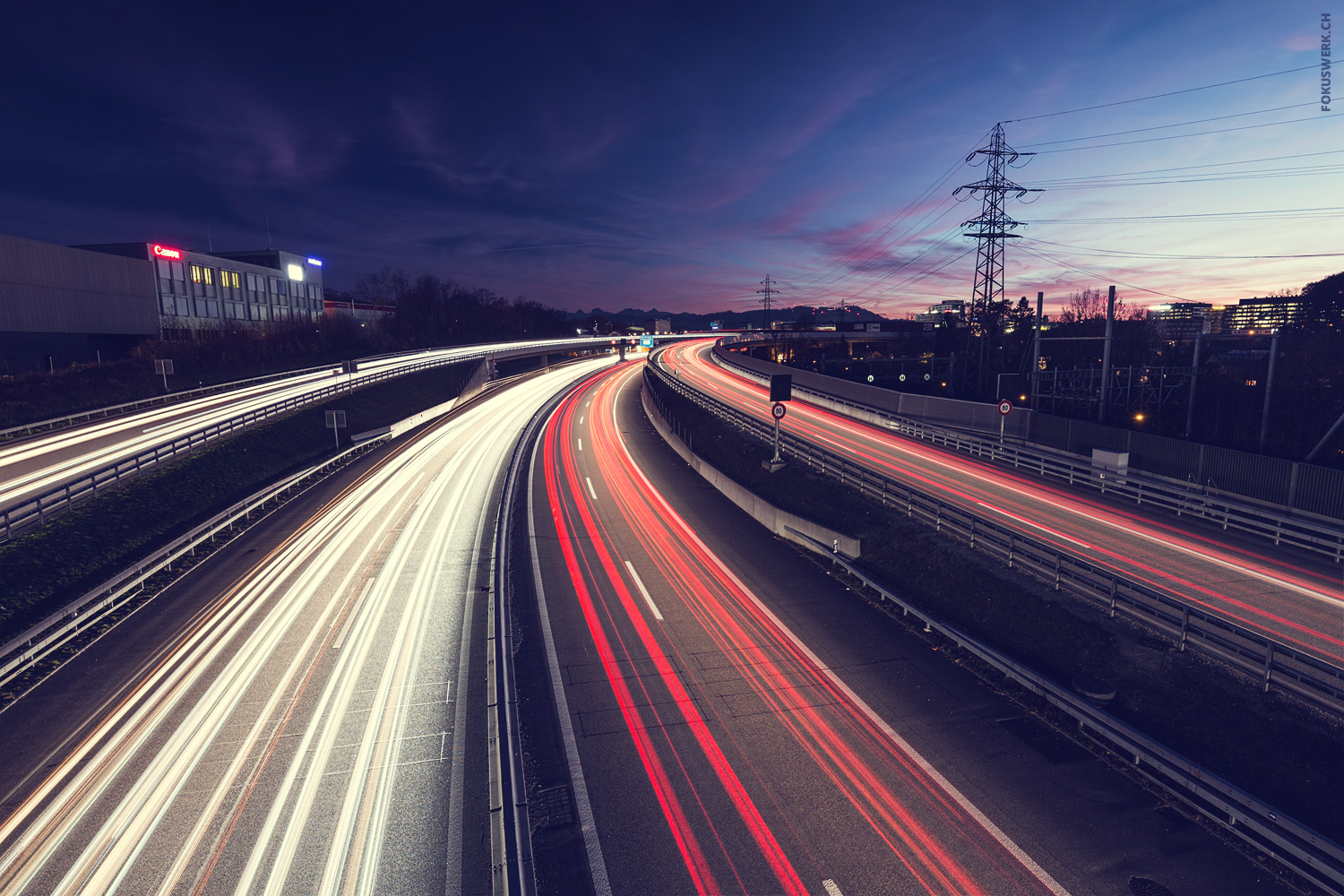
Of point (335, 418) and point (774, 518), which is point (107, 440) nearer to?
point (335, 418)

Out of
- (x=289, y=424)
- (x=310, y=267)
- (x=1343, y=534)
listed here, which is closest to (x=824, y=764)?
(x=1343, y=534)

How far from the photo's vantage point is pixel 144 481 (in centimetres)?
2298

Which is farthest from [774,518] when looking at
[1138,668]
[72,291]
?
[72,291]

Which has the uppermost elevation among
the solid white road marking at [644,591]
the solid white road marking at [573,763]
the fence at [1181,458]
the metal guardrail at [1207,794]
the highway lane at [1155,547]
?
the fence at [1181,458]

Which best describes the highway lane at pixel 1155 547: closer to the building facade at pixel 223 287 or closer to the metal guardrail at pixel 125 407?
the metal guardrail at pixel 125 407

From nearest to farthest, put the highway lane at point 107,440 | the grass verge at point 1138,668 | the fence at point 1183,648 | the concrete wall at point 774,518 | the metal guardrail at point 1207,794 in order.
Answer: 1. the metal guardrail at point 1207,794
2. the fence at point 1183,648
3. the grass verge at point 1138,668
4. the concrete wall at point 774,518
5. the highway lane at point 107,440

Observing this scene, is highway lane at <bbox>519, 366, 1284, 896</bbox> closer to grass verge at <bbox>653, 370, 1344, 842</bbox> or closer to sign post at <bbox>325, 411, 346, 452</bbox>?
grass verge at <bbox>653, 370, 1344, 842</bbox>

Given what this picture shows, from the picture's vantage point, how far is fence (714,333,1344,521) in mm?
19469

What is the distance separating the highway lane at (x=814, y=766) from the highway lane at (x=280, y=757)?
2294 millimetres

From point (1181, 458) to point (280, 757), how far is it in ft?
104

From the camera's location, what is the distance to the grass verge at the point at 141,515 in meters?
15.4

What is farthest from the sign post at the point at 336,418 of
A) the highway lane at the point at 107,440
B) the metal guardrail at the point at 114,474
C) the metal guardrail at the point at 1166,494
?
the metal guardrail at the point at 1166,494

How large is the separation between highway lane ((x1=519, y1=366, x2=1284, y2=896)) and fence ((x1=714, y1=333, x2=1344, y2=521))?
17070 millimetres

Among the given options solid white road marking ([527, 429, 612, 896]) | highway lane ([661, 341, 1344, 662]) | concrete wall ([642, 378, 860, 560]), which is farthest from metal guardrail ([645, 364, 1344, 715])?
solid white road marking ([527, 429, 612, 896])
